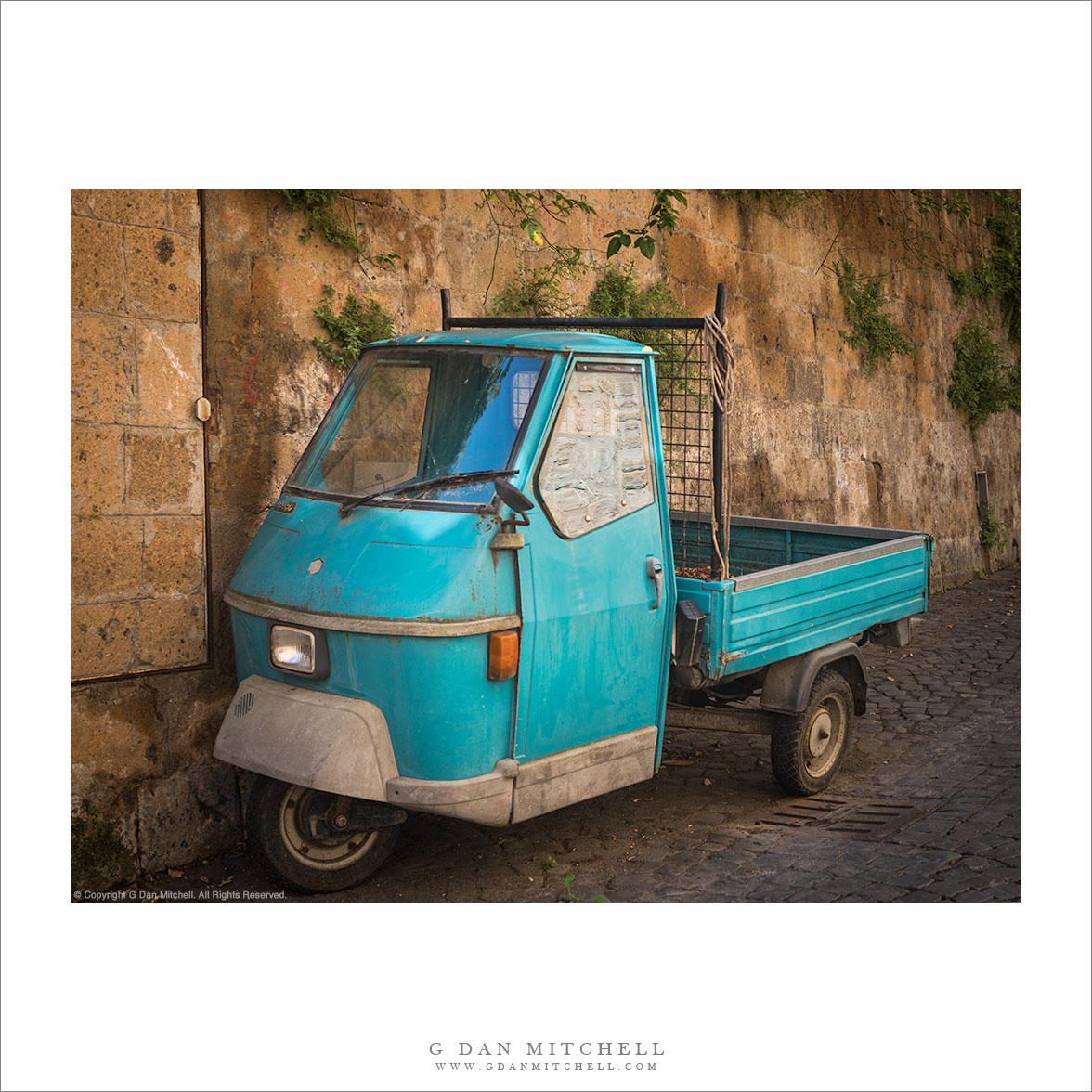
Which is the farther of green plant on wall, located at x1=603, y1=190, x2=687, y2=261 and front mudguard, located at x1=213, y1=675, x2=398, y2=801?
green plant on wall, located at x1=603, y1=190, x2=687, y2=261

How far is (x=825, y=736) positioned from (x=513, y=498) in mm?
2752

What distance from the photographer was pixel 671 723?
5387mm

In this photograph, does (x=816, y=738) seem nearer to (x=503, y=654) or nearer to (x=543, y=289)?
(x=503, y=654)

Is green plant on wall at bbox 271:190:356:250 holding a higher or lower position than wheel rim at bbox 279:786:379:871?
higher

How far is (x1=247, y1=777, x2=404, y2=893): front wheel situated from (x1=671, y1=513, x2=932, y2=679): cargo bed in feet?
5.46

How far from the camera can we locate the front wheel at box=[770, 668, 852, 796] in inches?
217

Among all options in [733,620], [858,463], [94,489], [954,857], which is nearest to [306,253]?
[94,489]

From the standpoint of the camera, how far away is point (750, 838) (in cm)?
510

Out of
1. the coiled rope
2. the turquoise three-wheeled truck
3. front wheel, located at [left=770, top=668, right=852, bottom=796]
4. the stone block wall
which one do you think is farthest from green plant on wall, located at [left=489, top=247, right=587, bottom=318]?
front wheel, located at [left=770, top=668, right=852, bottom=796]

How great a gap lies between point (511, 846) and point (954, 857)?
76.9 inches

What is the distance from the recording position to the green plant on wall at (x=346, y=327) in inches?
217

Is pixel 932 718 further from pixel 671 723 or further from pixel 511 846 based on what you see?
pixel 511 846

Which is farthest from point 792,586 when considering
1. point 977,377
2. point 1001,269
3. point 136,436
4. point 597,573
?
point 1001,269

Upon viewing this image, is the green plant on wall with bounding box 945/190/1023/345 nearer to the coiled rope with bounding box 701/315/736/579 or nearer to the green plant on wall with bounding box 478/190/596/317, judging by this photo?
the green plant on wall with bounding box 478/190/596/317
